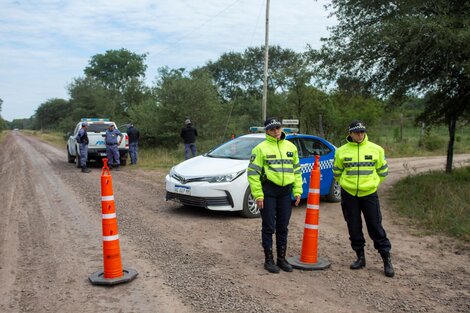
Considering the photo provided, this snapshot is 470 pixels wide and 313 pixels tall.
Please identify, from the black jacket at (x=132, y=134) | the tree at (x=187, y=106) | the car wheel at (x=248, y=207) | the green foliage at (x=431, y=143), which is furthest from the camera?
the green foliage at (x=431, y=143)

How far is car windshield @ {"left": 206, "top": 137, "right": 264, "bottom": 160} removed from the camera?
867 cm

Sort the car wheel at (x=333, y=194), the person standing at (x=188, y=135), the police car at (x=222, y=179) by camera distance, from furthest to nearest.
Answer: the person standing at (x=188, y=135), the car wheel at (x=333, y=194), the police car at (x=222, y=179)

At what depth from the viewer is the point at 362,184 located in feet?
17.1

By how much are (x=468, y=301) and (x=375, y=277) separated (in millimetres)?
983

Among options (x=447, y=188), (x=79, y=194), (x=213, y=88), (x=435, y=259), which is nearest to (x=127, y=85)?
(x=213, y=88)

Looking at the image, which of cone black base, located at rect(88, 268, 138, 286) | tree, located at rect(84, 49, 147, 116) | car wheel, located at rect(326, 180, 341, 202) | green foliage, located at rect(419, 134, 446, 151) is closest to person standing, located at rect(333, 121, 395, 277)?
cone black base, located at rect(88, 268, 138, 286)

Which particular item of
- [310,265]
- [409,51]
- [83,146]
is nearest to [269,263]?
[310,265]

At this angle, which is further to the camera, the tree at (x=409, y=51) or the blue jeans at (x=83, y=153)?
the blue jeans at (x=83, y=153)

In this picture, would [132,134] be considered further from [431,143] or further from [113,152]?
[431,143]

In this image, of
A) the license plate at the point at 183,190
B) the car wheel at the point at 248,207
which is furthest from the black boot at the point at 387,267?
the license plate at the point at 183,190

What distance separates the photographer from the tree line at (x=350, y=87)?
9.23 m

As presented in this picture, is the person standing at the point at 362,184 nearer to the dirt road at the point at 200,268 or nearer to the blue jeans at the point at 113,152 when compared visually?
the dirt road at the point at 200,268

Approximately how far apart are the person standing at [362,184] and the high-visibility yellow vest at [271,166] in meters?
0.68

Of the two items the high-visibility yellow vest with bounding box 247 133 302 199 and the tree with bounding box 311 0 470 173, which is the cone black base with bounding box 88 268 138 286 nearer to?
the high-visibility yellow vest with bounding box 247 133 302 199
